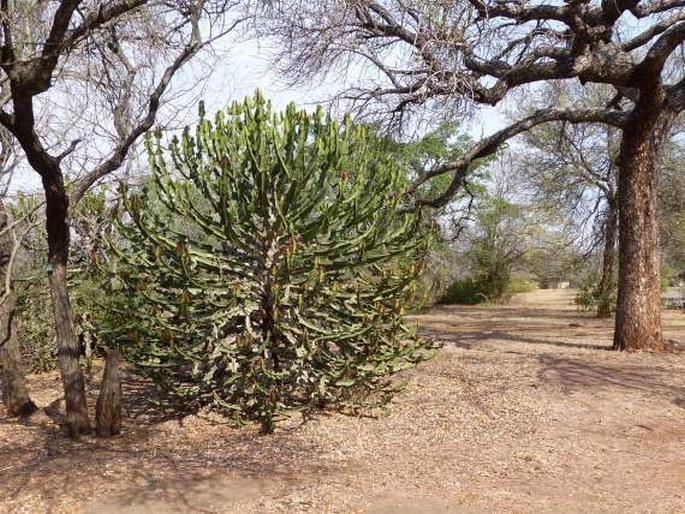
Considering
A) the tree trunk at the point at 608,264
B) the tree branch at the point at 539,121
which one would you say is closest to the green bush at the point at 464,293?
the tree trunk at the point at 608,264

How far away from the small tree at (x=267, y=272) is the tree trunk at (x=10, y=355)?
40.8 inches

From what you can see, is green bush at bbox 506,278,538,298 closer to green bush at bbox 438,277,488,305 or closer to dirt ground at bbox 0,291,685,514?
green bush at bbox 438,277,488,305

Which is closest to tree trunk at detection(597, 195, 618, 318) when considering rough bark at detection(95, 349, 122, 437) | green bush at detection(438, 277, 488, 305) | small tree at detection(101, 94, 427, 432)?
green bush at detection(438, 277, 488, 305)

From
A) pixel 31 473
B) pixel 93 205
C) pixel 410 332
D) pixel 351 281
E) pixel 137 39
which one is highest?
pixel 137 39

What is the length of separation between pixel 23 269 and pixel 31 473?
6.96 m

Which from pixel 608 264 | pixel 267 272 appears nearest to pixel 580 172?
pixel 608 264

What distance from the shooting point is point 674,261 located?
21906 millimetres

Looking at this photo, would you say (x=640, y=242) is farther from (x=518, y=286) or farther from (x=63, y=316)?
(x=518, y=286)

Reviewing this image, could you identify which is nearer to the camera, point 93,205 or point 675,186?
point 93,205

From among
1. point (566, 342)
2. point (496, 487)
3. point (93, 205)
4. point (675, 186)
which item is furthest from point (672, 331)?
point (93, 205)

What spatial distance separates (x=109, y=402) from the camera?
6293mm

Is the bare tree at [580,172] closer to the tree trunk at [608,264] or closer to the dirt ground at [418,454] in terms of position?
the tree trunk at [608,264]

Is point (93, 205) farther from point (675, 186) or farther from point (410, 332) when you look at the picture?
point (675, 186)

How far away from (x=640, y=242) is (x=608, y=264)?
757cm
